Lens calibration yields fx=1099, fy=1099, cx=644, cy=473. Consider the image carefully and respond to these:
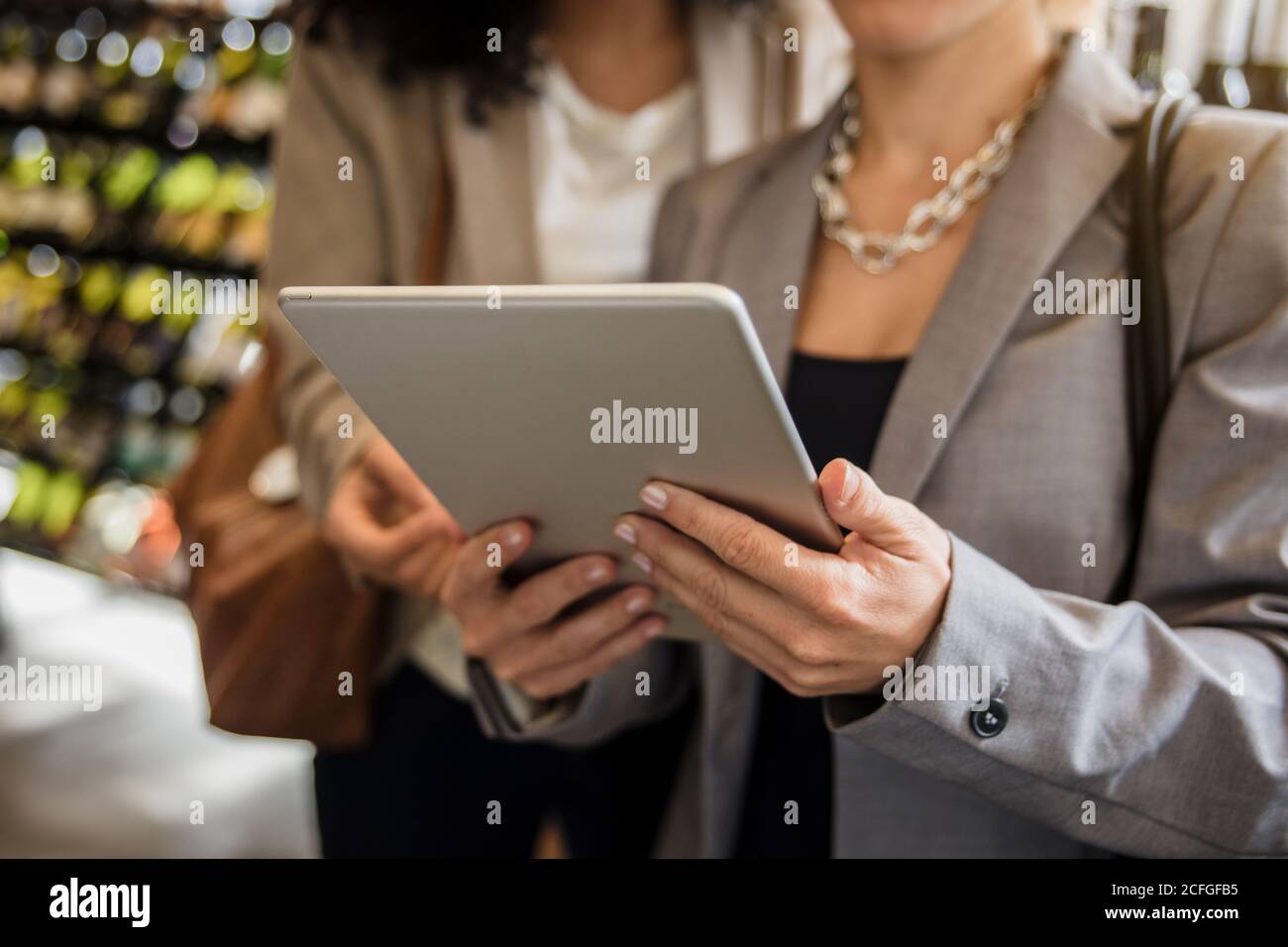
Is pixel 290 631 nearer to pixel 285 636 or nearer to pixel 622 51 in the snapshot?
pixel 285 636

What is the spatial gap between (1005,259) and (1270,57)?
0.64 meters

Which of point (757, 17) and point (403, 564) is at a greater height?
point (757, 17)

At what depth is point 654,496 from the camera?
740mm

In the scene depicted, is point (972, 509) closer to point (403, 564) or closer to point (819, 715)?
point (819, 715)

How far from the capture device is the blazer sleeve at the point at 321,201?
1332 millimetres

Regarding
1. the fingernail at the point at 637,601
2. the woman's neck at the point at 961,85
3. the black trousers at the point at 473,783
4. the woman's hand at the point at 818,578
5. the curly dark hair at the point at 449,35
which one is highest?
the curly dark hair at the point at 449,35

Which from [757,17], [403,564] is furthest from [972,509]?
[757,17]

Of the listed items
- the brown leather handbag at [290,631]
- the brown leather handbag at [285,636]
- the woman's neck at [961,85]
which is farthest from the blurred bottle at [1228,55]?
the brown leather handbag at [285,636]

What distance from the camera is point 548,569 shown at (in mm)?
894

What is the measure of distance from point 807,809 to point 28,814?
221cm

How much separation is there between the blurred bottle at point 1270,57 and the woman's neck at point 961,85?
0.33m

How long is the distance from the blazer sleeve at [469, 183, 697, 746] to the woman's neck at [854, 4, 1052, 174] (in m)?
0.25

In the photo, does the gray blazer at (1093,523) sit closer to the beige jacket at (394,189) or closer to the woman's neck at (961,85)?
the woman's neck at (961,85)

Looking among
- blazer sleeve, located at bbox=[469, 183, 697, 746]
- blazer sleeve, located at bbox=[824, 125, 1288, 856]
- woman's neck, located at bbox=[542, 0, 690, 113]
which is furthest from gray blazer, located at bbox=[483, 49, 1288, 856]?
woman's neck, located at bbox=[542, 0, 690, 113]
